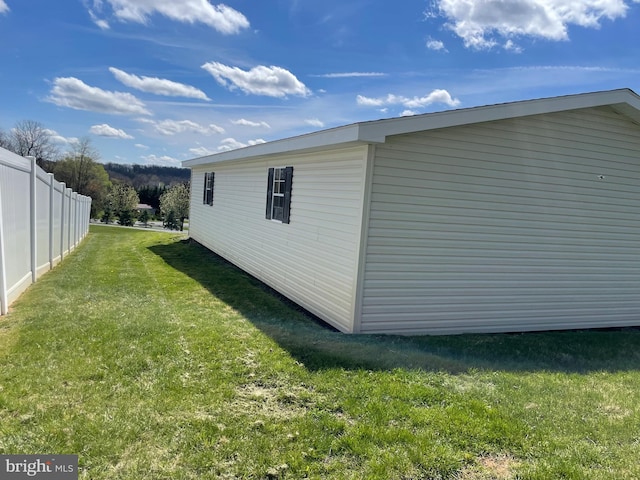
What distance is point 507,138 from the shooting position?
20.1 feet

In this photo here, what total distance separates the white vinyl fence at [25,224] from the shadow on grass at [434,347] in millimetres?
2970

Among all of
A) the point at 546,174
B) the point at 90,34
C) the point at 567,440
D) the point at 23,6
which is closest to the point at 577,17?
the point at 546,174

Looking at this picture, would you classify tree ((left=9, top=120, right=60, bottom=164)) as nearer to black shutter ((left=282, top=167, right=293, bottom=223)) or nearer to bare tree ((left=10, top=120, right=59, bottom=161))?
bare tree ((left=10, top=120, right=59, bottom=161))

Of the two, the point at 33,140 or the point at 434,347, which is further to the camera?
the point at 33,140

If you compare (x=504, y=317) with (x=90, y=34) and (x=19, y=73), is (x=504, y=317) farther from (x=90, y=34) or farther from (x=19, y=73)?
(x=19, y=73)

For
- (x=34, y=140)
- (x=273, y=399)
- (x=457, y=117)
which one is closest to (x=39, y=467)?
(x=273, y=399)

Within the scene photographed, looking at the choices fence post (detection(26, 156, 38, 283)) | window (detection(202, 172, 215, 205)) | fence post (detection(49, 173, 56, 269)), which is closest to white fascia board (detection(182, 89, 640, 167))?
fence post (detection(26, 156, 38, 283))

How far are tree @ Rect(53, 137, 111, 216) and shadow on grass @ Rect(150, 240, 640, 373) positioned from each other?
47766 millimetres

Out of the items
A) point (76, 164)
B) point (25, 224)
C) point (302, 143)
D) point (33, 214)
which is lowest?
point (25, 224)

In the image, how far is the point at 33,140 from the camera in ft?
174

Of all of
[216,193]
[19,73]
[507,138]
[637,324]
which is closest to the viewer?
[507,138]

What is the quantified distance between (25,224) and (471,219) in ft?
22.5

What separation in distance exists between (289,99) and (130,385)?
15.7 metres

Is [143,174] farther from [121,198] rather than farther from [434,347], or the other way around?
[434,347]
